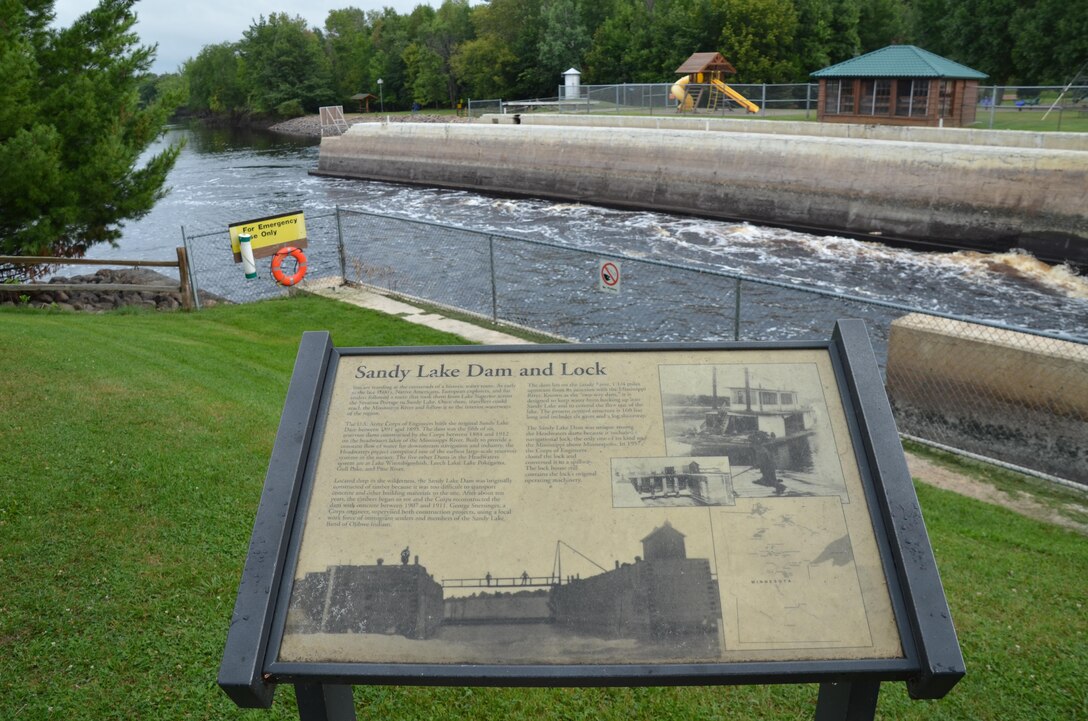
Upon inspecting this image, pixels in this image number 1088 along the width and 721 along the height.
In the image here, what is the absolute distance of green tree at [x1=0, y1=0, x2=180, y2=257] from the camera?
53.8ft

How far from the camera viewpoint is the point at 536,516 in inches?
141

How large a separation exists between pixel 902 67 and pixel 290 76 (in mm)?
76245

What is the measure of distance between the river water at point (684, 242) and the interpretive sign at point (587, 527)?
1502 cm

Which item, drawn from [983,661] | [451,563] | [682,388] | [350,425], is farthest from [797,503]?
[983,661]

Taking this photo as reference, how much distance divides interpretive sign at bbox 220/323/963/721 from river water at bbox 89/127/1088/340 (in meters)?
15.0

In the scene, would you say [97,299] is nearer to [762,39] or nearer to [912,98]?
[912,98]

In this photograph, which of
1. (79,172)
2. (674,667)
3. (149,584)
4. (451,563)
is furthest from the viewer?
(79,172)

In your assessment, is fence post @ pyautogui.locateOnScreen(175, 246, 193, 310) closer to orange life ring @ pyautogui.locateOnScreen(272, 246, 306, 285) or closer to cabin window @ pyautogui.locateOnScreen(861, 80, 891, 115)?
orange life ring @ pyautogui.locateOnScreen(272, 246, 306, 285)

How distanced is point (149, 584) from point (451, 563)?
122 inches

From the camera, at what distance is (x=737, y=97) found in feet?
154

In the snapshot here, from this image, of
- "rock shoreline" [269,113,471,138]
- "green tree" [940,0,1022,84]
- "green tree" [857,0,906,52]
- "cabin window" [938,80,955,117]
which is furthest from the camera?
"rock shoreline" [269,113,471,138]

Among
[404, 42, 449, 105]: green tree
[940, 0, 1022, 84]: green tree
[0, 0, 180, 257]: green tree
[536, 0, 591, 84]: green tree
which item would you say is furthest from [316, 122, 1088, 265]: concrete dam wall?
[404, 42, 449, 105]: green tree

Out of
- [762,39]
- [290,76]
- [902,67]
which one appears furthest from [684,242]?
[290,76]

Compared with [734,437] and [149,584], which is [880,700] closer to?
[734,437]
